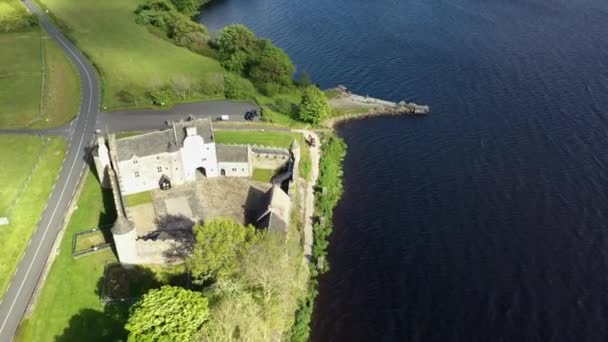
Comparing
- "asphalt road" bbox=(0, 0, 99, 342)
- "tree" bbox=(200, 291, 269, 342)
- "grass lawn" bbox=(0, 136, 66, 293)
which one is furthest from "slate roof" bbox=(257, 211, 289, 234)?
"grass lawn" bbox=(0, 136, 66, 293)

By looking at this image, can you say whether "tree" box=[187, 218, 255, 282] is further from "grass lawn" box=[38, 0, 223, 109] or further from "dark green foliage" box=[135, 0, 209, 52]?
"dark green foliage" box=[135, 0, 209, 52]

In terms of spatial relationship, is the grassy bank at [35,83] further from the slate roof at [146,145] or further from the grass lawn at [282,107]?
the grass lawn at [282,107]

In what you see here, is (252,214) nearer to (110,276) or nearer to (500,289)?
(110,276)

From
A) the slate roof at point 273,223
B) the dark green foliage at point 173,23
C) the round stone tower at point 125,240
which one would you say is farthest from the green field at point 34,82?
the slate roof at point 273,223

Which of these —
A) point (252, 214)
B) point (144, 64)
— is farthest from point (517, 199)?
point (144, 64)

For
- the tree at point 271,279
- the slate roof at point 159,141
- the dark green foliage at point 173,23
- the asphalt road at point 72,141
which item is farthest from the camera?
the dark green foliage at point 173,23

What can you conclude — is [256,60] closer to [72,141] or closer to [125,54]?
[125,54]

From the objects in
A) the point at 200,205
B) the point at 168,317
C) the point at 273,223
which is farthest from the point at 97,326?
the point at 273,223

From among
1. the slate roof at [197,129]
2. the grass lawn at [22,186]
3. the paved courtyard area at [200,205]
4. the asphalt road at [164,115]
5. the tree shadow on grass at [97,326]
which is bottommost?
the grass lawn at [22,186]
